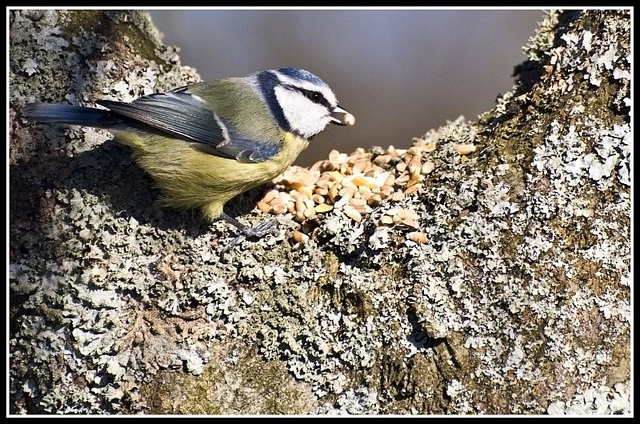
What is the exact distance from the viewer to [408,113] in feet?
13.9

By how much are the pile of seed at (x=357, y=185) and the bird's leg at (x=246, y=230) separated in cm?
9

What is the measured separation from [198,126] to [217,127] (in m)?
0.07

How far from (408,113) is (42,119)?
2.87 meters

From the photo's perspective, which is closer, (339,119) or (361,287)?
(361,287)

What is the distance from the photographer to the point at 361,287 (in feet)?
5.43

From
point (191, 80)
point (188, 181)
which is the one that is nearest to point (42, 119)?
point (188, 181)

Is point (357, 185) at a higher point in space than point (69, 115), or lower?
lower

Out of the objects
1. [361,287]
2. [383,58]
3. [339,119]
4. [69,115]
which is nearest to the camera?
[361,287]

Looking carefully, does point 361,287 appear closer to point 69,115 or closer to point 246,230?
point 246,230

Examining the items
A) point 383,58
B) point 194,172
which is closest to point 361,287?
point 194,172

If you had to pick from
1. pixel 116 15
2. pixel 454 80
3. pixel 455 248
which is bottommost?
pixel 455 248

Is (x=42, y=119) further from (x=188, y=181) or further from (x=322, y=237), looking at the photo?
(x=322, y=237)

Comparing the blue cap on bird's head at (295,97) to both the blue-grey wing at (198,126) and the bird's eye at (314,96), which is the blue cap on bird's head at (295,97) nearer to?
the bird's eye at (314,96)

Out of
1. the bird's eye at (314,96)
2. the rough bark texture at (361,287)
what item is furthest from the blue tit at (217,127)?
the rough bark texture at (361,287)
